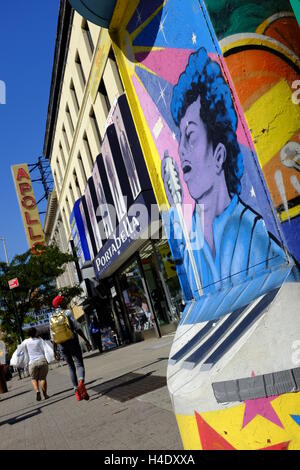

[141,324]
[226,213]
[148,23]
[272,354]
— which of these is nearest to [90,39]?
[141,324]

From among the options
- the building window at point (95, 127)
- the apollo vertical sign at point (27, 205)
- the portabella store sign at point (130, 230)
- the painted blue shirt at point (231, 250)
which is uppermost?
the apollo vertical sign at point (27, 205)

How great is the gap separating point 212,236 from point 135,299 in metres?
16.2

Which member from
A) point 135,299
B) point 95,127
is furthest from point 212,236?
point 95,127

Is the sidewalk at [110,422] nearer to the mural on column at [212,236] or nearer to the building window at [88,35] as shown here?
the mural on column at [212,236]

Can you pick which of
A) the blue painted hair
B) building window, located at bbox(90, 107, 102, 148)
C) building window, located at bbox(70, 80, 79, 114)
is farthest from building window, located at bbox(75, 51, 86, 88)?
the blue painted hair

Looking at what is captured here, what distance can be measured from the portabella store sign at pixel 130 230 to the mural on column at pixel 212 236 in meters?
8.65

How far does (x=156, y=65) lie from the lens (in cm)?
423

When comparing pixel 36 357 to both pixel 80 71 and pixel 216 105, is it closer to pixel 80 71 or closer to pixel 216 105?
pixel 216 105

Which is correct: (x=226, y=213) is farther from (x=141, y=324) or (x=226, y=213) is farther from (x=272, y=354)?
(x=141, y=324)

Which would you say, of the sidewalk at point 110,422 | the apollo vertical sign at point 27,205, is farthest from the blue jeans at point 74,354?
the apollo vertical sign at point 27,205

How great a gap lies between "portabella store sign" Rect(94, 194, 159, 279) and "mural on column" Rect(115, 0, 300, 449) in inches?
340

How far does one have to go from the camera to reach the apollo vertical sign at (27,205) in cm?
4597

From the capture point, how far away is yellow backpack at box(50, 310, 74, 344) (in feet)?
27.3

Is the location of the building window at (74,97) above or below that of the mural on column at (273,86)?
above
